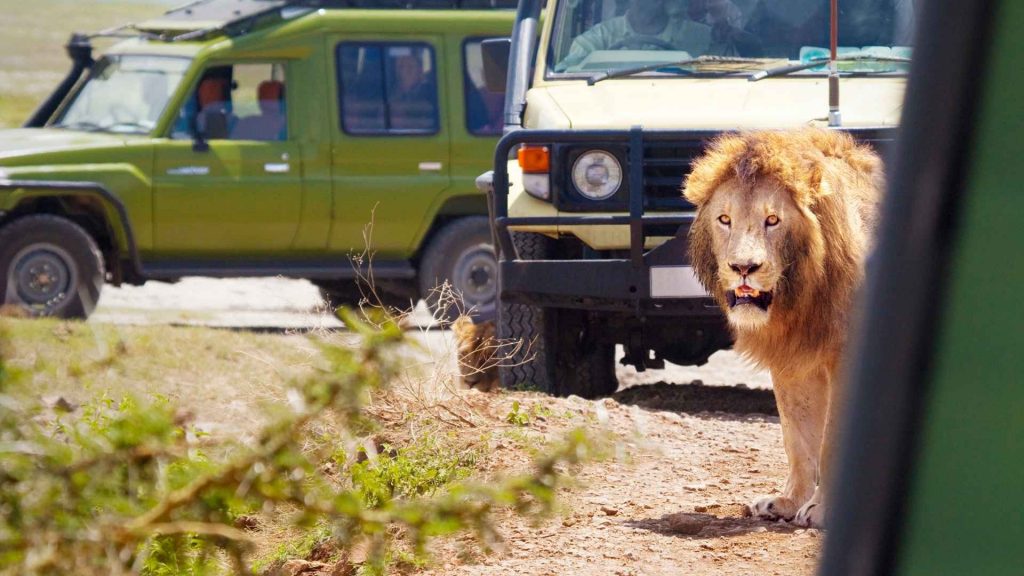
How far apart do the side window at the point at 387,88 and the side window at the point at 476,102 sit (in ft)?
0.85

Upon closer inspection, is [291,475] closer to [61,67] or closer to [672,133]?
[672,133]

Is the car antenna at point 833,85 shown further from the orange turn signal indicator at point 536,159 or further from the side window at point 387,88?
the side window at point 387,88

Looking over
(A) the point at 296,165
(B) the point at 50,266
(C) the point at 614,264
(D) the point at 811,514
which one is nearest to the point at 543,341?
(C) the point at 614,264

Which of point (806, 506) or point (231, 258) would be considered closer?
point (806, 506)

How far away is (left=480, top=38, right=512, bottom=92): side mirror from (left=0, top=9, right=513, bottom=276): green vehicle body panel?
12.4 feet

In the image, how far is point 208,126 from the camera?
39.0ft

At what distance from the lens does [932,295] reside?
1.59 metres

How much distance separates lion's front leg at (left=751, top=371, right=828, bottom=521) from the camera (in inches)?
202

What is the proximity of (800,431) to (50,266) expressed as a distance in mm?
7713

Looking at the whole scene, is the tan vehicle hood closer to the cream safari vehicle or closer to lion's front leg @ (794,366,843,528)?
the cream safari vehicle

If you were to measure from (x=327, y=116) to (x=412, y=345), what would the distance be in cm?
963

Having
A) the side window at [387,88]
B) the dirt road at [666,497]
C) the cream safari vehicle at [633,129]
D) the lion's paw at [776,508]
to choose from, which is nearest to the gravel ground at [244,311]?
the side window at [387,88]

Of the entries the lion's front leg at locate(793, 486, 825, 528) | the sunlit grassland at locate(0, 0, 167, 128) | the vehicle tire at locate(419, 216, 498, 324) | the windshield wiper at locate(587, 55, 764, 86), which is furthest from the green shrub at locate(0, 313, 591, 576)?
the sunlit grassland at locate(0, 0, 167, 128)

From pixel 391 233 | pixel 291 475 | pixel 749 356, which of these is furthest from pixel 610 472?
pixel 391 233
